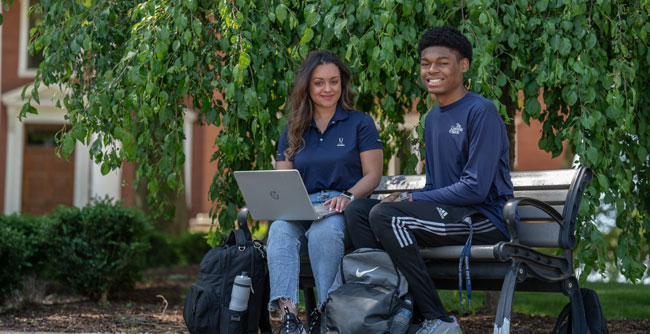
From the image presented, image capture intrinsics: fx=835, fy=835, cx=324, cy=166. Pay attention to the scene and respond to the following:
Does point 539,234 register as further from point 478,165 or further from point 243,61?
point 243,61

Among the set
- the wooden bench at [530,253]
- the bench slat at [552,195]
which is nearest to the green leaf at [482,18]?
the wooden bench at [530,253]

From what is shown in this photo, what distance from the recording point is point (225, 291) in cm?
409

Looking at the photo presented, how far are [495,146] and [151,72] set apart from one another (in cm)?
202

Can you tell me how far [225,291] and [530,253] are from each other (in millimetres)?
1476

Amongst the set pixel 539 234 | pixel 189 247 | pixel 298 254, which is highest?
pixel 539 234

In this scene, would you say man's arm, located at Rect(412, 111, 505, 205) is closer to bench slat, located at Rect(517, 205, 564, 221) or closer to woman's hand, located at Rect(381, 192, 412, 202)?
woman's hand, located at Rect(381, 192, 412, 202)

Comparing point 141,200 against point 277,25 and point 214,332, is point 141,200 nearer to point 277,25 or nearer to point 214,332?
point 277,25

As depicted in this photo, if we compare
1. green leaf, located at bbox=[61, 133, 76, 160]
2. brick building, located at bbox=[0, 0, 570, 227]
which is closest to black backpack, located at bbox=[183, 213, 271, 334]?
green leaf, located at bbox=[61, 133, 76, 160]

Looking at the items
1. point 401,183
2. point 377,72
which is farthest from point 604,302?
point 377,72

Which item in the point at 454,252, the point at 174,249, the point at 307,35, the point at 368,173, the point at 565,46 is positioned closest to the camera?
the point at 454,252

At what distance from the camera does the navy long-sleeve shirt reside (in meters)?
3.72

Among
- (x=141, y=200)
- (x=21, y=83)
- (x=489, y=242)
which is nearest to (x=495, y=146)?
(x=489, y=242)

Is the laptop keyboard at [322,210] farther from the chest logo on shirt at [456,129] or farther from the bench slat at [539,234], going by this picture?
the bench slat at [539,234]

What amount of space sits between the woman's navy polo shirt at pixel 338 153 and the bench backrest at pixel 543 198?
2.54 ft
